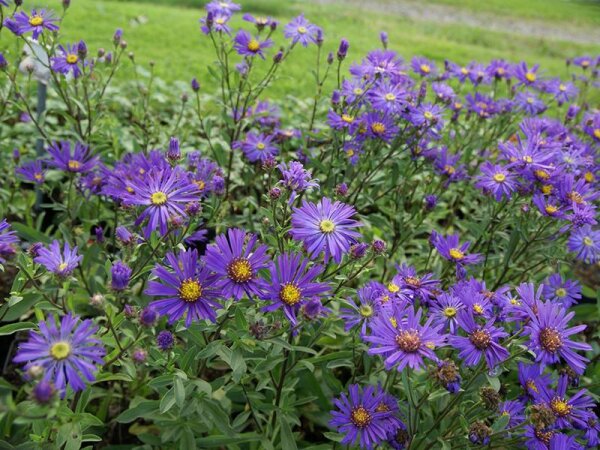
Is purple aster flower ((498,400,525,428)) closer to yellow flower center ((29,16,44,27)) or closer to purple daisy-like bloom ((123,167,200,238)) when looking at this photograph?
purple daisy-like bloom ((123,167,200,238))

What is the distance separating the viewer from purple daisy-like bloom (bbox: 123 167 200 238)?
1.48 metres

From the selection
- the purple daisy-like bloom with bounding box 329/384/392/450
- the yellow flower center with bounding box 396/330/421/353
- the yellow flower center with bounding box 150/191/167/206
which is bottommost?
the purple daisy-like bloom with bounding box 329/384/392/450

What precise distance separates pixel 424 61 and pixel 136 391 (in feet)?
7.28

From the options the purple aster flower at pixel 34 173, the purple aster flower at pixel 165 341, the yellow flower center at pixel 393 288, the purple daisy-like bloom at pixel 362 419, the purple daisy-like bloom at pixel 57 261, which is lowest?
the purple daisy-like bloom at pixel 362 419

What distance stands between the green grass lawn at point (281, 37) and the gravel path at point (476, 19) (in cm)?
110

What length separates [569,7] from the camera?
14.8 metres

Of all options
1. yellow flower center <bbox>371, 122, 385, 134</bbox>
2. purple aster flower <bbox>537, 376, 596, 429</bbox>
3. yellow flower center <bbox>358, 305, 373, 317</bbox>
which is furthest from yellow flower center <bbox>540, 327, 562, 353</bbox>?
yellow flower center <bbox>371, 122, 385, 134</bbox>

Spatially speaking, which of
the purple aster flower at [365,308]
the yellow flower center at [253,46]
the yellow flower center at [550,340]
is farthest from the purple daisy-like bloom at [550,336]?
the yellow flower center at [253,46]

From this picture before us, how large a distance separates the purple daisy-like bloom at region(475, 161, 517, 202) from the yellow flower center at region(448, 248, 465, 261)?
333 millimetres

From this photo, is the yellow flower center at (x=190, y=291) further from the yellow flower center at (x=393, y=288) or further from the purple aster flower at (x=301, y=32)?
the purple aster flower at (x=301, y=32)

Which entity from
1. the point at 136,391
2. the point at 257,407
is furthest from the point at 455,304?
the point at 136,391

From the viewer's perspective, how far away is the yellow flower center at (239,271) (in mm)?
1402

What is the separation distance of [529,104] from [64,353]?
2.88 metres

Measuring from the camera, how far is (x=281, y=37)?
21.2 ft
